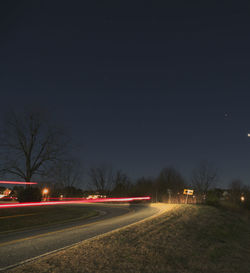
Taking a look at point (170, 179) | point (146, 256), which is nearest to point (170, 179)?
point (170, 179)

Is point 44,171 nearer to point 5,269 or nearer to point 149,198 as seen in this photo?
point 5,269

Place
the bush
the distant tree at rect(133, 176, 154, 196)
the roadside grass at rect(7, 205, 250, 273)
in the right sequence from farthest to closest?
1. the distant tree at rect(133, 176, 154, 196)
2. the bush
3. the roadside grass at rect(7, 205, 250, 273)

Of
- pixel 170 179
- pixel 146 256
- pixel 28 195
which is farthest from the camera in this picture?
pixel 170 179

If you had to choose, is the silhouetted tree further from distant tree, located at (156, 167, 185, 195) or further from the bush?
the bush

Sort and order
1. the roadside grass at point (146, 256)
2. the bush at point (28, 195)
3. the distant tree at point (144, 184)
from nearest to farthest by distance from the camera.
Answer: the roadside grass at point (146, 256) → the bush at point (28, 195) → the distant tree at point (144, 184)

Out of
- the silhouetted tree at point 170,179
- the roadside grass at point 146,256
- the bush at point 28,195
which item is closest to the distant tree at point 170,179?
the silhouetted tree at point 170,179

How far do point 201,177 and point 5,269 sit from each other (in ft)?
209

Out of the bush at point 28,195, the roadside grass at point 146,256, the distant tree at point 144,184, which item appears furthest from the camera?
the distant tree at point 144,184

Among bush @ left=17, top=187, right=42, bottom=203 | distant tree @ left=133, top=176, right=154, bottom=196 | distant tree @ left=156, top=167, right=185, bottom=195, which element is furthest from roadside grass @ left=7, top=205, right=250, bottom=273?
distant tree @ left=156, top=167, right=185, bottom=195

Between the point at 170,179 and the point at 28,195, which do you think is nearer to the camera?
the point at 28,195

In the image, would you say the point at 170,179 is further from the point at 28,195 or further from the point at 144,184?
the point at 28,195

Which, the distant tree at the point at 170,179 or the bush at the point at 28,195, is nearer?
the bush at the point at 28,195

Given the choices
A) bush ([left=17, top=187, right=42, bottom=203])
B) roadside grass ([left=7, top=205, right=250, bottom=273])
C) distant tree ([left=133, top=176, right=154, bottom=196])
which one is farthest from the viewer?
distant tree ([left=133, top=176, right=154, bottom=196])

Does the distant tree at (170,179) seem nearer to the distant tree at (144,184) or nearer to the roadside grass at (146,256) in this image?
the distant tree at (144,184)
